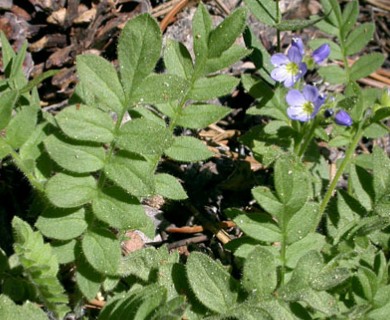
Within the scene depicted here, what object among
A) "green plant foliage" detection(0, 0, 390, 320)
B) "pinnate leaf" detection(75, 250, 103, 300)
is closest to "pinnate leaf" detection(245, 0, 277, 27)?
"green plant foliage" detection(0, 0, 390, 320)

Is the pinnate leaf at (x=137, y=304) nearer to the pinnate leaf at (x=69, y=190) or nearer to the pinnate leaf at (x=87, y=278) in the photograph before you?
the pinnate leaf at (x=87, y=278)

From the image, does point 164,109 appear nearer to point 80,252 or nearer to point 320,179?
point 80,252

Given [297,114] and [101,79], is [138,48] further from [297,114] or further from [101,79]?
[297,114]

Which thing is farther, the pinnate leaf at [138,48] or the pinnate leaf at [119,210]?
the pinnate leaf at [119,210]

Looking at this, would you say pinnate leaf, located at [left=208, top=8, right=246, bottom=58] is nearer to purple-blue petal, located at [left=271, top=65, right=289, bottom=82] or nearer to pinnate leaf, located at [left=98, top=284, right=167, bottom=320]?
purple-blue petal, located at [left=271, top=65, right=289, bottom=82]

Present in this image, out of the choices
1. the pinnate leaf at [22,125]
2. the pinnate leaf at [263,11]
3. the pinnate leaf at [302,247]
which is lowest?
the pinnate leaf at [302,247]

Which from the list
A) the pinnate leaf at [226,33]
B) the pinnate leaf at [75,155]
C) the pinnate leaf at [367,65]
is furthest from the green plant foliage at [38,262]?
the pinnate leaf at [367,65]

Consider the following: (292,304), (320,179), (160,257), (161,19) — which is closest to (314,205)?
(292,304)
